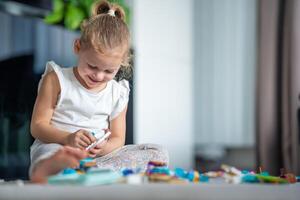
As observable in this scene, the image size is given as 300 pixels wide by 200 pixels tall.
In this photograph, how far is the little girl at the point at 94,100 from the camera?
89cm

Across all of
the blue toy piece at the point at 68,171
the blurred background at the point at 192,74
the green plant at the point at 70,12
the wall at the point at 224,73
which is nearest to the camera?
the blue toy piece at the point at 68,171

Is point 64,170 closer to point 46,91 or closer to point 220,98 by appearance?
point 46,91

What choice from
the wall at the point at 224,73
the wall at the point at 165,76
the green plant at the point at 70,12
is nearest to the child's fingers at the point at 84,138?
the green plant at the point at 70,12

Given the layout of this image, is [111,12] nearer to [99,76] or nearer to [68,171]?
[99,76]

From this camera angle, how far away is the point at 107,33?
89 centimetres

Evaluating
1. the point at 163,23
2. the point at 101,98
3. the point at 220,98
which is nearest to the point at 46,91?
the point at 101,98

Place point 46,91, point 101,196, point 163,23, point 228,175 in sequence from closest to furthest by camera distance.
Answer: point 101,196 < point 228,175 < point 46,91 < point 163,23

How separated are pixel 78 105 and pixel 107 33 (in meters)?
0.13

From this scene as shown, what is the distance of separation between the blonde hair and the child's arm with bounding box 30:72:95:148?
9 centimetres

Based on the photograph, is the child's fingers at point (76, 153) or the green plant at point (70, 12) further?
the green plant at point (70, 12)

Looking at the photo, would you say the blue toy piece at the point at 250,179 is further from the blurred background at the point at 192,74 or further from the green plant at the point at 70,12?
the green plant at the point at 70,12

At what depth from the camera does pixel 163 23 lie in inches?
111

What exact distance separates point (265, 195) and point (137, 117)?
193 cm

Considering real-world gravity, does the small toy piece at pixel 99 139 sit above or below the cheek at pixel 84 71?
below
